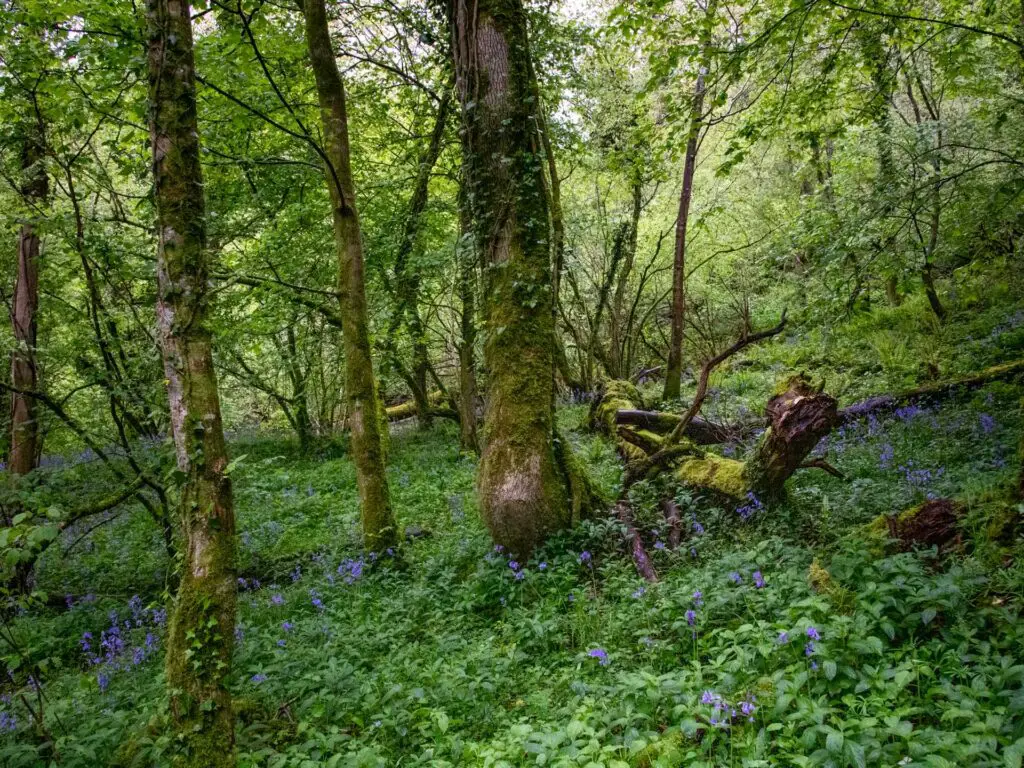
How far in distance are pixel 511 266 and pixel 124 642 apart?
522 cm

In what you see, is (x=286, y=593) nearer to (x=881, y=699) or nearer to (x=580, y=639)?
(x=580, y=639)

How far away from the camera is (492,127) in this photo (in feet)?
18.9

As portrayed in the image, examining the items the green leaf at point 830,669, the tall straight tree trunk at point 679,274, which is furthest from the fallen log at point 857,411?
the green leaf at point 830,669

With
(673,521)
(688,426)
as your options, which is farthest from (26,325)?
(688,426)

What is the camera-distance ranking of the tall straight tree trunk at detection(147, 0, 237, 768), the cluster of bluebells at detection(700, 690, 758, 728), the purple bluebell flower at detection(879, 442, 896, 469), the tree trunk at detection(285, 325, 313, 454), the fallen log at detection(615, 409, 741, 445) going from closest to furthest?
the cluster of bluebells at detection(700, 690, 758, 728) < the tall straight tree trunk at detection(147, 0, 237, 768) < the purple bluebell flower at detection(879, 442, 896, 469) < the fallen log at detection(615, 409, 741, 445) < the tree trunk at detection(285, 325, 313, 454)

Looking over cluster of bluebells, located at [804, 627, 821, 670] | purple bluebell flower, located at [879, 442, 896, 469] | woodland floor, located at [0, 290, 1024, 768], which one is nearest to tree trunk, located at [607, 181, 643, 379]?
woodland floor, located at [0, 290, 1024, 768]

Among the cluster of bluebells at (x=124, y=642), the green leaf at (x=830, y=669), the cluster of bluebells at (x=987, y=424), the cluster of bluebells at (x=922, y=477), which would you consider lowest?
the cluster of bluebells at (x=124, y=642)

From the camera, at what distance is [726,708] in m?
2.57

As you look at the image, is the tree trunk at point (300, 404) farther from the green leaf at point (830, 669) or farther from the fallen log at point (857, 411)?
the green leaf at point (830, 669)

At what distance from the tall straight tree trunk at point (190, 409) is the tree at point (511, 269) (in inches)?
109

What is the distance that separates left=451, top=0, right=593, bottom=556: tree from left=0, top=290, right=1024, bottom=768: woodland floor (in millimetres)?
570

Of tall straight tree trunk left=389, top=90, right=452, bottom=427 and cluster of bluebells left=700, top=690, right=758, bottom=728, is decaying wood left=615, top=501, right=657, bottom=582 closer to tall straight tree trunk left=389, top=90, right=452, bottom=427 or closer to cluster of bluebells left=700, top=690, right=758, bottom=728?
cluster of bluebells left=700, top=690, right=758, bottom=728

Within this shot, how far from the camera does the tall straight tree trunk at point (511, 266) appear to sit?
5.40 meters

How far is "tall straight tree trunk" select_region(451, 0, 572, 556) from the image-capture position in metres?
5.40
